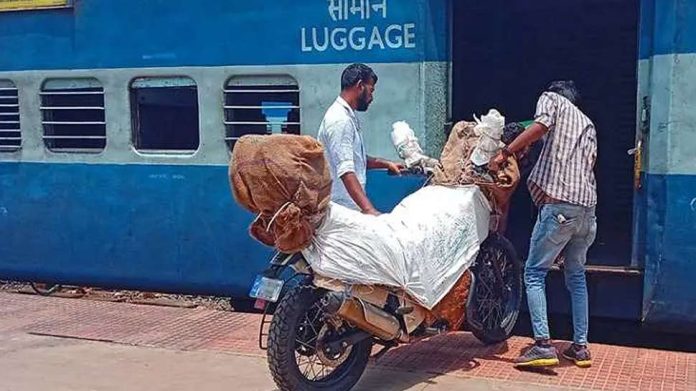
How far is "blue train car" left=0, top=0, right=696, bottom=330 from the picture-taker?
227 inches

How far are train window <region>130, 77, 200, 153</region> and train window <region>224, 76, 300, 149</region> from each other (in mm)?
394

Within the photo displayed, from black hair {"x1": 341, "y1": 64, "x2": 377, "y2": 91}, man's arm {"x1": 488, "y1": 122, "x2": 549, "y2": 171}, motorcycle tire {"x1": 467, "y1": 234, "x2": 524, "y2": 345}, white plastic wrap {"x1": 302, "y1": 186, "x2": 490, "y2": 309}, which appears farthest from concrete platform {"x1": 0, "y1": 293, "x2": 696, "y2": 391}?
black hair {"x1": 341, "y1": 64, "x2": 377, "y2": 91}

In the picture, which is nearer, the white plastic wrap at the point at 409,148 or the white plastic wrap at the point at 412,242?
the white plastic wrap at the point at 412,242

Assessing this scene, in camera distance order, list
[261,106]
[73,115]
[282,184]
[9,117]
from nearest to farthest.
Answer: [282,184] < [261,106] < [73,115] < [9,117]

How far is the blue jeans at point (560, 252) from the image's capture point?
17.3 feet

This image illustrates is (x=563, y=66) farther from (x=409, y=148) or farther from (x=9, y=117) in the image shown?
(x=9, y=117)

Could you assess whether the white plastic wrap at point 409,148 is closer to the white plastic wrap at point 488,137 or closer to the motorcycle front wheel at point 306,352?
the white plastic wrap at point 488,137

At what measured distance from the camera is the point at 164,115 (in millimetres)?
7523

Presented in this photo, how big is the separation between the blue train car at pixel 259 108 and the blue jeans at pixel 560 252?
2.17 feet

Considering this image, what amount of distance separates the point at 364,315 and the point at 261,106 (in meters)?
2.69

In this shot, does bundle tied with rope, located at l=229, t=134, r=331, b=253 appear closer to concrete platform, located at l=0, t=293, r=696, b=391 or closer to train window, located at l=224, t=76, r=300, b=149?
concrete platform, located at l=0, t=293, r=696, b=391

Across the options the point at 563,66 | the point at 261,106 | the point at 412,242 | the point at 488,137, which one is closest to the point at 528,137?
the point at 488,137

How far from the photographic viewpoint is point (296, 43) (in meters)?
6.74

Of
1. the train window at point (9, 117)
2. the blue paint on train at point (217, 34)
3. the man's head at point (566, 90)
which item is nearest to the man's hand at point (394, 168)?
the blue paint on train at point (217, 34)
